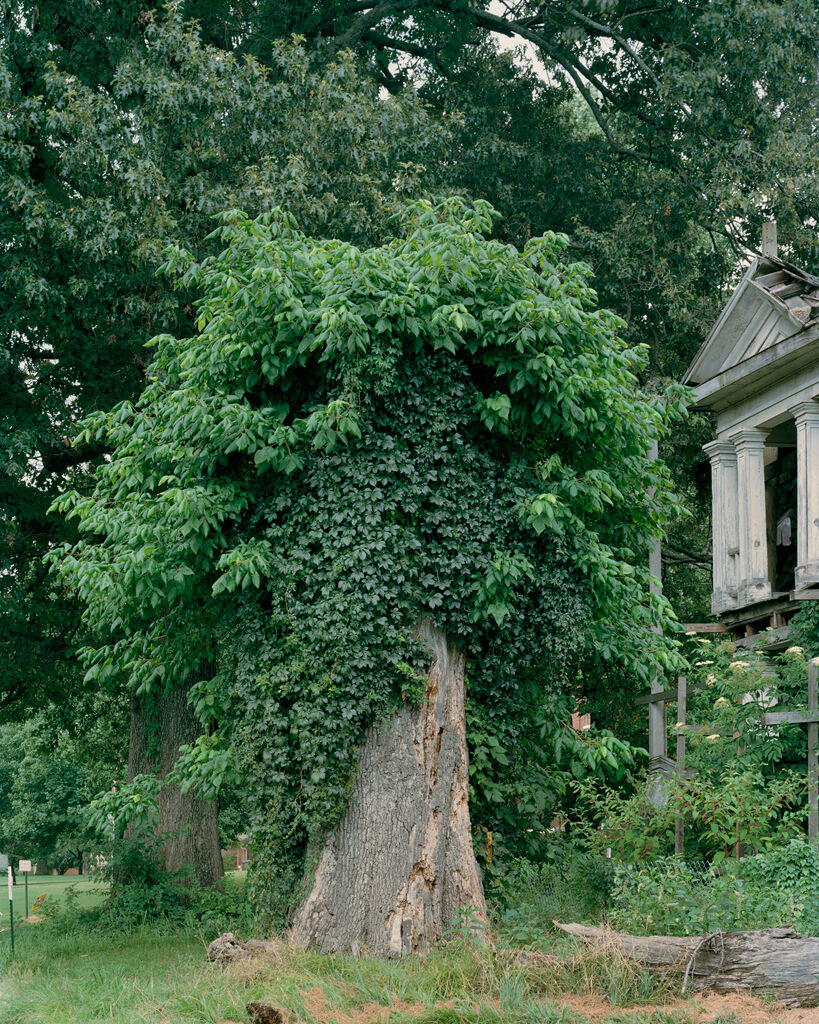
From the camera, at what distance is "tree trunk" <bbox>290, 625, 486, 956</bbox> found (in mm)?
10336

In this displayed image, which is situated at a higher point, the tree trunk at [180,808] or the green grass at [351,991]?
the tree trunk at [180,808]

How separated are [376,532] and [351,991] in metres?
4.08

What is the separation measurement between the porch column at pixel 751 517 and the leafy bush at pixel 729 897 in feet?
27.5

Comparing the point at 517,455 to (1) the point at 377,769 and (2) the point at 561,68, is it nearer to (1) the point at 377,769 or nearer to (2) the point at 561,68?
(1) the point at 377,769

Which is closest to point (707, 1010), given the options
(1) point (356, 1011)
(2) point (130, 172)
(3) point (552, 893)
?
(1) point (356, 1011)

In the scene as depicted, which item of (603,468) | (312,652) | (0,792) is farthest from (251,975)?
(0,792)

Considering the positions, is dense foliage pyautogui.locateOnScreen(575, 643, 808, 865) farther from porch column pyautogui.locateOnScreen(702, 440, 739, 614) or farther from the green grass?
the green grass

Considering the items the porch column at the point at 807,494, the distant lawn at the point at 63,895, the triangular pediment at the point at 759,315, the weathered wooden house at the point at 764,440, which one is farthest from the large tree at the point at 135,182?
the porch column at the point at 807,494

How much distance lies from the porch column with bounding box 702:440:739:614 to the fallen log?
1095cm

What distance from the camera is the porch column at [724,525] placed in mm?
19172

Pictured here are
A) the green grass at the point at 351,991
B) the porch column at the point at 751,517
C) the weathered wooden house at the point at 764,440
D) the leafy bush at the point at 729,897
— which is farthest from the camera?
the porch column at the point at 751,517

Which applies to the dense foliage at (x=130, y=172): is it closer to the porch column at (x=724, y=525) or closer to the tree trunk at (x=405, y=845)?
the porch column at (x=724, y=525)

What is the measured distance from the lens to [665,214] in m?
20.0

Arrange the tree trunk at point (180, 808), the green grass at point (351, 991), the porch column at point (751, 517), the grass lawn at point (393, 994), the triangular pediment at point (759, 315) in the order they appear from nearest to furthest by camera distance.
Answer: the grass lawn at point (393, 994), the green grass at point (351, 991), the triangular pediment at point (759, 315), the tree trunk at point (180, 808), the porch column at point (751, 517)
